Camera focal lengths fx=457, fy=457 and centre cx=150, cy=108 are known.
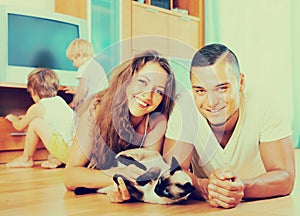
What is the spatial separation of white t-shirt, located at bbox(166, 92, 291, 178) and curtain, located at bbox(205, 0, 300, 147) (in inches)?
86.1

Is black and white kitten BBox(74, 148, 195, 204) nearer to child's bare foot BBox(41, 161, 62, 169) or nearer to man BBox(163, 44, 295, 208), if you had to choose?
man BBox(163, 44, 295, 208)

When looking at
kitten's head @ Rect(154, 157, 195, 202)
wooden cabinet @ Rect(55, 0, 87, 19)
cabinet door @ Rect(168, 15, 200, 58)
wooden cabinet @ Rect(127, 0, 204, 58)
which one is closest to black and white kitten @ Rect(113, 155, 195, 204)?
kitten's head @ Rect(154, 157, 195, 202)

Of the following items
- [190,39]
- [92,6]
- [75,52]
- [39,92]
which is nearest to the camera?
[39,92]

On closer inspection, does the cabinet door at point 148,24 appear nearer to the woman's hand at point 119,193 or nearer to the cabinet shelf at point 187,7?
the cabinet shelf at point 187,7

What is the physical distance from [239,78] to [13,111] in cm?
202

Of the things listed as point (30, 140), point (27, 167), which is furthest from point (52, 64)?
point (27, 167)

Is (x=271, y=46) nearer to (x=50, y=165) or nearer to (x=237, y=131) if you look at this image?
(x=50, y=165)

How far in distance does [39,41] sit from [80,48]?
26cm

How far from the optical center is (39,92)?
2.52m

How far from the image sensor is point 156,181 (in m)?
1.12

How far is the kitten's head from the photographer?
108cm

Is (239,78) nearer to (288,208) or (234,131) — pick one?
Result: (234,131)

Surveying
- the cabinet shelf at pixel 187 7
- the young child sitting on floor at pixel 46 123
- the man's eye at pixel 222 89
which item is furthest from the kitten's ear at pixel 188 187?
the cabinet shelf at pixel 187 7

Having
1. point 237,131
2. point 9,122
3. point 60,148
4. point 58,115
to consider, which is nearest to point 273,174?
point 237,131
